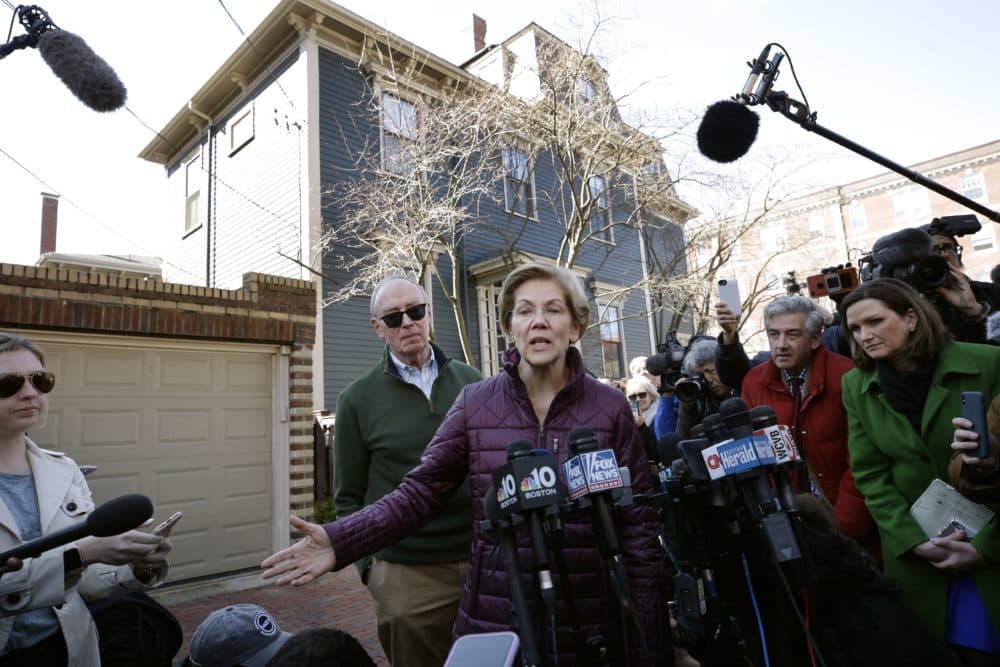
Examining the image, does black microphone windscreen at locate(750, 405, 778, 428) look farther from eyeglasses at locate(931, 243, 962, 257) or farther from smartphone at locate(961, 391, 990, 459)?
eyeglasses at locate(931, 243, 962, 257)

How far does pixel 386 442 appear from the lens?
2.63 metres

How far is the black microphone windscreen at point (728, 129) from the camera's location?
10.9 feet

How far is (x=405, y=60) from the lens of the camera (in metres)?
11.8

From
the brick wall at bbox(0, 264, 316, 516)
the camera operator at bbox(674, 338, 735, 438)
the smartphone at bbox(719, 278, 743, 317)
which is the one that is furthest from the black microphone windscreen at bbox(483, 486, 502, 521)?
the brick wall at bbox(0, 264, 316, 516)

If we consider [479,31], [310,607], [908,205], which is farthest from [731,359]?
[908,205]

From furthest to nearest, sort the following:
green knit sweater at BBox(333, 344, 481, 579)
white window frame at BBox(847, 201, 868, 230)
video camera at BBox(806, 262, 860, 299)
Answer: white window frame at BBox(847, 201, 868, 230), video camera at BBox(806, 262, 860, 299), green knit sweater at BBox(333, 344, 481, 579)

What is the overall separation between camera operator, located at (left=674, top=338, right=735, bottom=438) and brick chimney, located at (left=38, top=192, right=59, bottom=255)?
21.2 metres

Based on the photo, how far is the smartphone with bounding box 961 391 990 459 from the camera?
1742mm

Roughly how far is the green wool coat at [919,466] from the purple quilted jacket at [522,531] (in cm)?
101

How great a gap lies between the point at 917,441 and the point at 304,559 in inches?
84.5

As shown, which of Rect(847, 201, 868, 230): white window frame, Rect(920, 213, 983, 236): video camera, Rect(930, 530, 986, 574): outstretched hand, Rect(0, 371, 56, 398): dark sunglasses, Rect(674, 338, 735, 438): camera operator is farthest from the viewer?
Rect(847, 201, 868, 230): white window frame

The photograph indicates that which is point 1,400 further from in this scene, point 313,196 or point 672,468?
point 313,196

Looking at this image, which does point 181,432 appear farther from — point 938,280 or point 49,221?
point 49,221

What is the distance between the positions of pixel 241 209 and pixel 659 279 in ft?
29.3
